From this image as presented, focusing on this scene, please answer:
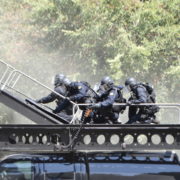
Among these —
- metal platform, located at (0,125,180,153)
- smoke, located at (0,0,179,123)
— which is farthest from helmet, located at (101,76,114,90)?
smoke, located at (0,0,179,123)

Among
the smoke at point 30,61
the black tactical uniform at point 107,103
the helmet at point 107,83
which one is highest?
the smoke at point 30,61

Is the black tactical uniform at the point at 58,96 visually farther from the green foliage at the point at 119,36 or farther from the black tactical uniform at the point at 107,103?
the green foliage at the point at 119,36

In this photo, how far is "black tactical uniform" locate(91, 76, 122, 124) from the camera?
1139cm

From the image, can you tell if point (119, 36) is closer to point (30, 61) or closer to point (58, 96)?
point (30, 61)

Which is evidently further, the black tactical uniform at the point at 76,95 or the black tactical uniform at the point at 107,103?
the black tactical uniform at the point at 76,95

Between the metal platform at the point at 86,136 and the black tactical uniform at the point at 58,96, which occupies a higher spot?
the black tactical uniform at the point at 58,96

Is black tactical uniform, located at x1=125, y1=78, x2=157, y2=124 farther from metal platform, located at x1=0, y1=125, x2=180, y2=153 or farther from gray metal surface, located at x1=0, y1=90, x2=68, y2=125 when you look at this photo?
gray metal surface, located at x1=0, y1=90, x2=68, y2=125

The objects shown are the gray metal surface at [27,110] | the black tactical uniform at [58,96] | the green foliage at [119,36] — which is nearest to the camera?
the gray metal surface at [27,110]

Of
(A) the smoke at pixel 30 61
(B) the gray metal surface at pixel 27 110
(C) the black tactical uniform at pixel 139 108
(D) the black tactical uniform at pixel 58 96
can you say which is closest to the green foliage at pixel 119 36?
(A) the smoke at pixel 30 61

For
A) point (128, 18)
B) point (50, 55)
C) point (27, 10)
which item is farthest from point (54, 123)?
point (27, 10)

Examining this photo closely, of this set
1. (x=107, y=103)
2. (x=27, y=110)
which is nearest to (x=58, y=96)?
(x=27, y=110)

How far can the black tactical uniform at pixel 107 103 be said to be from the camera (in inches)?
448

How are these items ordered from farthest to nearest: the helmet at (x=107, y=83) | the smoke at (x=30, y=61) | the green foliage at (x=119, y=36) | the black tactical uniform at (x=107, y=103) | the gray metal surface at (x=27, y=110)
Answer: the smoke at (x=30, y=61) < the green foliage at (x=119, y=36) < the helmet at (x=107, y=83) < the gray metal surface at (x=27, y=110) < the black tactical uniform at (x=107, y=103)

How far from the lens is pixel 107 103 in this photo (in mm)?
11305
